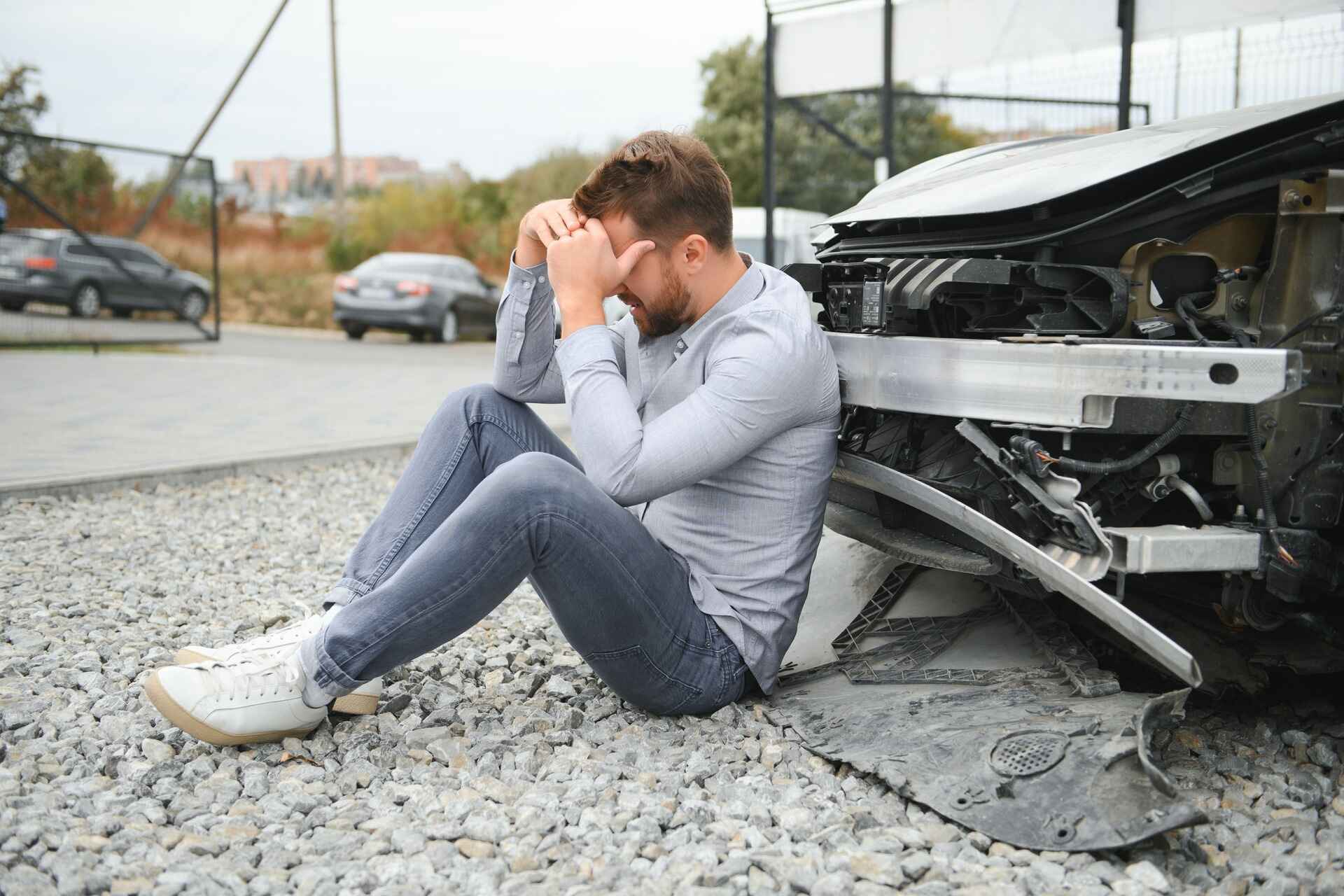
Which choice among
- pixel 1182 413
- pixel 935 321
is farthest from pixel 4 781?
pixel 1182 413

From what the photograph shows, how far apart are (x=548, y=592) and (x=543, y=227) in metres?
0.91

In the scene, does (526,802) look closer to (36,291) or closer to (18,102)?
(36,291)

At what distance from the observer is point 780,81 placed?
1089 cm

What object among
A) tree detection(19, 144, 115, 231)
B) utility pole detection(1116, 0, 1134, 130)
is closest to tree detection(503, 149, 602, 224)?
tree detection(19, 144, 115, 231)

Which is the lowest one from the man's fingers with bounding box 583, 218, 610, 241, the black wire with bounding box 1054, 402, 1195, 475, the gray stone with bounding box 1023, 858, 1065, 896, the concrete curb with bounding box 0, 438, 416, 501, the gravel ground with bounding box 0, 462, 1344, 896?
the gravel ground with bounding box 0, 462, 1344, 896

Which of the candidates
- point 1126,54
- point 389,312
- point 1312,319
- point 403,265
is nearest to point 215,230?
point 389,312

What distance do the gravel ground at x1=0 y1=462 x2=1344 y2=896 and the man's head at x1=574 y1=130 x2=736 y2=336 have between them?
1.03 meters

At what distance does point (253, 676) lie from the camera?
8.57ft

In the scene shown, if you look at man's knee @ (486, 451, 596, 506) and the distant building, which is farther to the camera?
the distant building

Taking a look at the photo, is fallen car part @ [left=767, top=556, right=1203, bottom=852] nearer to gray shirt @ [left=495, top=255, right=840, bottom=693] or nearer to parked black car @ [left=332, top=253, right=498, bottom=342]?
gray shirt @ [left=495, top=255, right=840, bottom=693]

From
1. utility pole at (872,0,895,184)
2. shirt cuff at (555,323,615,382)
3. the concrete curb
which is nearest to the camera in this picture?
shirt cuff at (555,323,615,382)

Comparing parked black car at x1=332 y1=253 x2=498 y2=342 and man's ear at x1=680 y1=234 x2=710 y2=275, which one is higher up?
man's ear at x1=680 y1=234 x2=710 y2=275

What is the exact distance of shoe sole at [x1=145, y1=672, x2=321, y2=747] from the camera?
8.49 feet

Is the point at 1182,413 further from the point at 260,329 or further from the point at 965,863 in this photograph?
the point at 260,329
